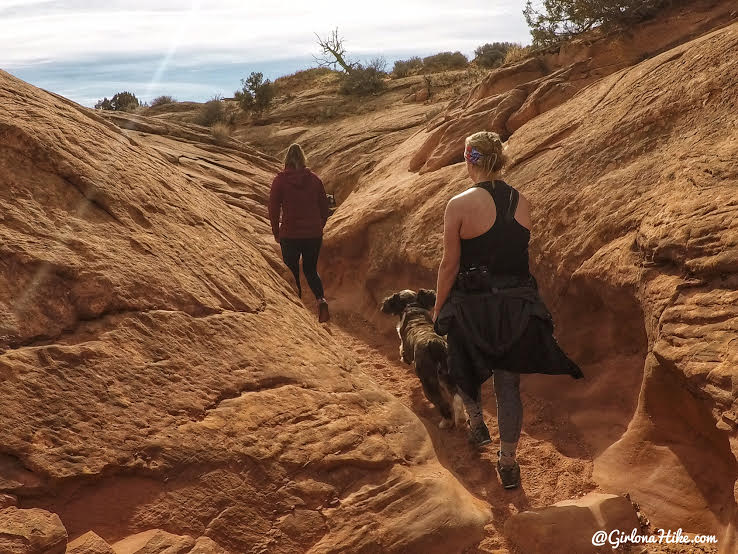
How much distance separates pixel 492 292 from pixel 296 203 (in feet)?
13.1

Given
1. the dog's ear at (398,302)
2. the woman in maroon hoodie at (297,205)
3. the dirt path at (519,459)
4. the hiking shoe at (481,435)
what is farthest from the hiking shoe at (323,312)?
the hiking shoe at (481,435)

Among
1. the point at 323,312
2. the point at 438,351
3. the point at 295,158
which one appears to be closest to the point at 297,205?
the point at 295,158

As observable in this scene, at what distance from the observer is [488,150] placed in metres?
4.11

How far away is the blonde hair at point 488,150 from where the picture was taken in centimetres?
411

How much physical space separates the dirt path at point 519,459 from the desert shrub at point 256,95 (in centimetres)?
1726

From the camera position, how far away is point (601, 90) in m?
7.90

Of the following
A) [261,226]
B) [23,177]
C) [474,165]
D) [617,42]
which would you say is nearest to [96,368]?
[23,177]

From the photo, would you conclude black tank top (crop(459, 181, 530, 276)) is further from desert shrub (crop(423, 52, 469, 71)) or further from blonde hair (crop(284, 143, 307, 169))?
desert shrub (crop(423, 52, 469, 71))

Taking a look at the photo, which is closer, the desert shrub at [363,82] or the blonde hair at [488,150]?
the blonde hair at [488,150]

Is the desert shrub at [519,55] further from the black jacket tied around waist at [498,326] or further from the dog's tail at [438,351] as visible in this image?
the black jacket tied around waist at [498,326]

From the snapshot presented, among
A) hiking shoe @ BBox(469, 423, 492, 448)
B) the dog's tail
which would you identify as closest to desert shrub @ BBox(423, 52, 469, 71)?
the dog's tail

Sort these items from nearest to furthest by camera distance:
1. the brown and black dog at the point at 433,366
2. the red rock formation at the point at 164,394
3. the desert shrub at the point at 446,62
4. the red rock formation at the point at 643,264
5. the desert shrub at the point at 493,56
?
the red rock formation at the point at 164,394 < the red rock formation at the point at 643,264 < the brown and black dog at the point at 433,366 < the desert shrub at the point at 493,56 < the desert shrub at the point at 446,62

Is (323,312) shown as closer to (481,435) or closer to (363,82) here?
(481,435)

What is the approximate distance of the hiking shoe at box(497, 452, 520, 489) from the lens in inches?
176
